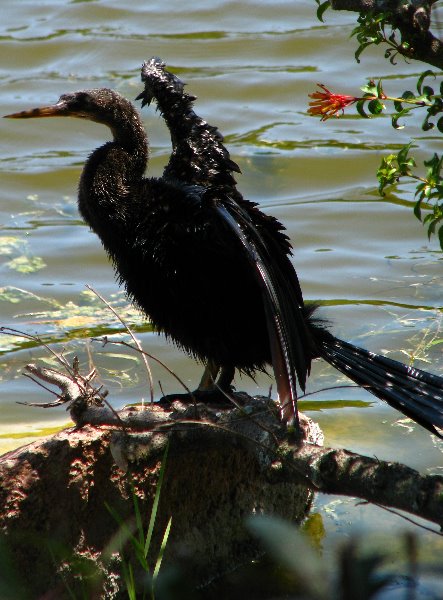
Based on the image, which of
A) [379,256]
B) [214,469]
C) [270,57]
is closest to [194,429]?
[214,469]

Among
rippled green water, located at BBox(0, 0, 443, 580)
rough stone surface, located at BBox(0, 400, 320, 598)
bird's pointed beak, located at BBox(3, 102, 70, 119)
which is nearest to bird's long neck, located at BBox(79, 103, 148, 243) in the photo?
bird's pointed beak, located at BBox(3, 102, 70, 119)

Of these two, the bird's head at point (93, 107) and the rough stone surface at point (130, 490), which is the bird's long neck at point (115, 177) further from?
the rough stone surface at point (130, 490)

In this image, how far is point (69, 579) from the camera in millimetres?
3170

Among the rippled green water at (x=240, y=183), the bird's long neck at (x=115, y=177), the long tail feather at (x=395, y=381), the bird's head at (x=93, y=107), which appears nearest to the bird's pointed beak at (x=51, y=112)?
the bird's head at (x=93, y=107)

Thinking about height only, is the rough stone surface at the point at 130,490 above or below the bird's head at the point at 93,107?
below

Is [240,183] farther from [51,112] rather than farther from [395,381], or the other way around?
[395,381]

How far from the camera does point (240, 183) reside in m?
7.46

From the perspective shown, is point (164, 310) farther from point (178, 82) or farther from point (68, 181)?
point (68, 181)

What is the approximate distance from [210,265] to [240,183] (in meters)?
3.97

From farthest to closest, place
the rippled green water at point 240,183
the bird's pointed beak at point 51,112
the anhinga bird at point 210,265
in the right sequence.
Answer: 1. the rippled green water at point 240,183
2. the bird's pointed beak at point 51,112
3. the anhinga bird at point 210,265

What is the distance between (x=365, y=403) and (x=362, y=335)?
712mm

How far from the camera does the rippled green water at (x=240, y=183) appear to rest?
5.24m

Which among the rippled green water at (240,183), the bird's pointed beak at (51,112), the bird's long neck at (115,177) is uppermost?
the bird's pointed beak at (51,112)

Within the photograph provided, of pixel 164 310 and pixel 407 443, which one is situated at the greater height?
pixel 164 310
